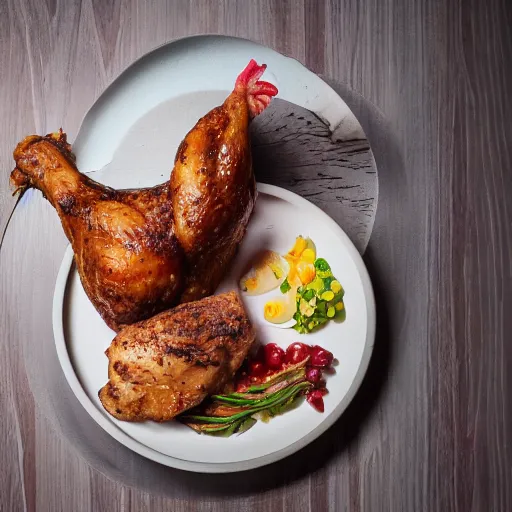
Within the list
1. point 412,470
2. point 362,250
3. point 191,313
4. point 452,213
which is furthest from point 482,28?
point 412,470

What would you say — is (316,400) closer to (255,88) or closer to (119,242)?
(119,242)

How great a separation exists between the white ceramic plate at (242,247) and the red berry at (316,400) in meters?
0.02

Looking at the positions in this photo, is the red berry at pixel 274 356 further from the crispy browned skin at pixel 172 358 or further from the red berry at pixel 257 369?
the crispy browned skin at pixel 172 358

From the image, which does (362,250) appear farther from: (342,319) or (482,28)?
(482,28)

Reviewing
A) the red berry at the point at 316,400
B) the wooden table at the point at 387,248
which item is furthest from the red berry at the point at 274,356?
the wooden table at the point at 387,248

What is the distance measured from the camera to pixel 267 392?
140cm

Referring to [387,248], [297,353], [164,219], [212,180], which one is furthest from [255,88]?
[297,353]

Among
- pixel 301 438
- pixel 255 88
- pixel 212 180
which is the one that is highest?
pixel 255 88

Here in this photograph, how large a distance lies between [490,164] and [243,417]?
93 cm

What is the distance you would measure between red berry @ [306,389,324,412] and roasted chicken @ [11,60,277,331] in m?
0.39

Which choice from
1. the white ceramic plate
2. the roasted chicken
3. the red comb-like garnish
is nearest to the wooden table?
the white ceramic plate

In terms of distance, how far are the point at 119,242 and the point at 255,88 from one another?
479mm

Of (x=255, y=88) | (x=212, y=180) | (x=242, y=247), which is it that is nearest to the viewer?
(x=212, y=180)

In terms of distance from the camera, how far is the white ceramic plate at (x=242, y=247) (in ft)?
4.56
